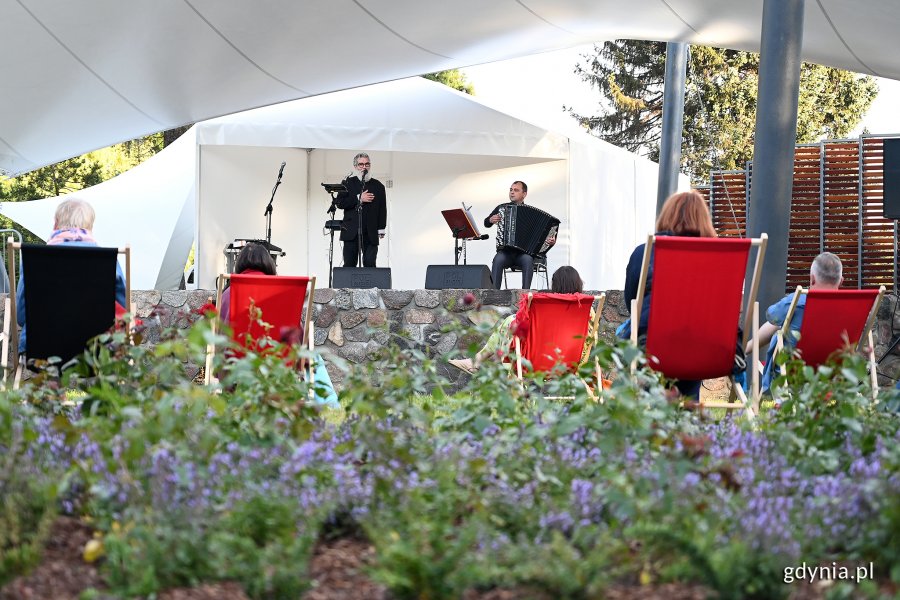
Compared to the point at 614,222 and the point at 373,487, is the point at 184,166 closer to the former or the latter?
the point at 614,222

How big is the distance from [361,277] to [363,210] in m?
1.13

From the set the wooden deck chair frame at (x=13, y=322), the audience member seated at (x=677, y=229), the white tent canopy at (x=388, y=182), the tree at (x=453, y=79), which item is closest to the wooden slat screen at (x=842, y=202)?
the white tent canopy at (x=388, y=182)

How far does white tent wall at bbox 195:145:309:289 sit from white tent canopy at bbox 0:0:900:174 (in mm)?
941

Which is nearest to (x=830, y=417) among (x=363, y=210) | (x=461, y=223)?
(x=461, y=223)

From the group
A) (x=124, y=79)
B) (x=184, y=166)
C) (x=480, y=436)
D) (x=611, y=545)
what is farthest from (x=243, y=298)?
(x=184, y=166)

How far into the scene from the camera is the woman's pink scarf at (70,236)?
13.9 feet

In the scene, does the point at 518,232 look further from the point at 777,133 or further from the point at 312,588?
the point at 312,588

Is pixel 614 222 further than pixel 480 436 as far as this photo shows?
Yes

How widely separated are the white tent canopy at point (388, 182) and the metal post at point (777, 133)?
5114mm

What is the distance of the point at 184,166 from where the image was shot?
13445mm

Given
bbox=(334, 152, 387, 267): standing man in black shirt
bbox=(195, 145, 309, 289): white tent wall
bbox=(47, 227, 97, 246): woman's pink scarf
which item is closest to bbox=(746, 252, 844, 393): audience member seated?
bbox=(47, 227, 97, 246): woman's pink scarf

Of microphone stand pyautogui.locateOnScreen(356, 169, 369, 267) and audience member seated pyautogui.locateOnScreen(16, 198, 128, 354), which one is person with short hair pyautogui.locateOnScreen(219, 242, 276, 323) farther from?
microphone stand pyautogui.locateOnScreen(356, 169, 369, 267)

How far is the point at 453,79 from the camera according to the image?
2778cm

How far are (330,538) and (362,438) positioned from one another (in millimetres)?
219
